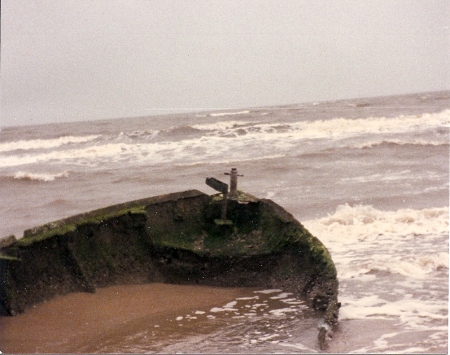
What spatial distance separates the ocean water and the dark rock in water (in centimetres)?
37

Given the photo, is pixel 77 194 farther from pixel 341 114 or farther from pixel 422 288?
pixel 341 114

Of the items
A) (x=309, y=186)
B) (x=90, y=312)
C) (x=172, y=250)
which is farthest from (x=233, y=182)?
(x=309, y=186)

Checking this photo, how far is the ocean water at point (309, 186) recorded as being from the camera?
400 centimetres

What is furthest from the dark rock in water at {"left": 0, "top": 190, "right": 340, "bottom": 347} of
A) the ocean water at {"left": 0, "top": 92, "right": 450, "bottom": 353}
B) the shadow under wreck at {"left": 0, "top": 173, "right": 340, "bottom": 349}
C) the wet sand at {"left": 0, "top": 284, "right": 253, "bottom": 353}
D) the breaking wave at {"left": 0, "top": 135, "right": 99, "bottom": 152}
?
the breaking wave at {"left": 0, "top": 135, "right": 99, "bottom": 152}

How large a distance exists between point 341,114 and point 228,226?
54.3 feet

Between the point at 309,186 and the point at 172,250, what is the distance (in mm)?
5162

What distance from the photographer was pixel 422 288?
4.79 m

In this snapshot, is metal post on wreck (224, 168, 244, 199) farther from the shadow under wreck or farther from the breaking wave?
the breaking wave

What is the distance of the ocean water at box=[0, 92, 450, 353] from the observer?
400 cm

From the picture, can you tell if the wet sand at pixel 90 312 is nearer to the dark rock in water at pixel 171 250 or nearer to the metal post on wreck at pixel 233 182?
the dark rock in water at pixel 171 250

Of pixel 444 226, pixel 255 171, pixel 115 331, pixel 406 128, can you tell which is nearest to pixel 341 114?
pixel 406 128

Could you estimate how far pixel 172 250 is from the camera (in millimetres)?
5156

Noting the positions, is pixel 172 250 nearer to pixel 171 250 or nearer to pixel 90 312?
pixel 171 250

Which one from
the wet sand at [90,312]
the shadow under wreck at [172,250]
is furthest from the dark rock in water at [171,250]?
the wet sand at [90,312]
